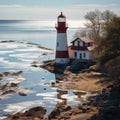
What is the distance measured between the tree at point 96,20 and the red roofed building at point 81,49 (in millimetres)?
13860

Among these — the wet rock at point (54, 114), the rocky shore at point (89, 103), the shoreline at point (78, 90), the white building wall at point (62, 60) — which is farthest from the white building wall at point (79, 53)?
the wet rock at point (54, 114)

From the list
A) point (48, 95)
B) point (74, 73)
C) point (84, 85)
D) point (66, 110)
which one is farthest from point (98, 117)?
point (74, 73)

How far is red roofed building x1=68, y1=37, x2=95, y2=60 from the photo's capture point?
5847cm

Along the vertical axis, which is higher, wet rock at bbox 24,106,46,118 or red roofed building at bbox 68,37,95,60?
red roofed building at bbox 68,37,95,60

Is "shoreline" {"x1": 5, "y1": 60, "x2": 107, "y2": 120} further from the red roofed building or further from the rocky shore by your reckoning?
the red roofed building

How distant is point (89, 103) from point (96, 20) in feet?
136

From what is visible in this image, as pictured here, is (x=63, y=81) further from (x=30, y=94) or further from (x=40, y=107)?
(x=40, y=107)

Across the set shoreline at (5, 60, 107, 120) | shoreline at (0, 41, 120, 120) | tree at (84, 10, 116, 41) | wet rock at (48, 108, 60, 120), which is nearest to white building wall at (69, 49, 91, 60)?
shoreline at (5, 60, 107, 120)

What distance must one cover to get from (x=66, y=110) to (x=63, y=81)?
14.5 meters

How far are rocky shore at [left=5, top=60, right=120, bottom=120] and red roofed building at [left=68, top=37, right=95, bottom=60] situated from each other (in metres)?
8.21

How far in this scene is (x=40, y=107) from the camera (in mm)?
35062

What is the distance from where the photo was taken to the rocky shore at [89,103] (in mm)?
29950

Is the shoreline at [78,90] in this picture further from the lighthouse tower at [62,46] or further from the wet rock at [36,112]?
the lighthouse tower at [62,46]

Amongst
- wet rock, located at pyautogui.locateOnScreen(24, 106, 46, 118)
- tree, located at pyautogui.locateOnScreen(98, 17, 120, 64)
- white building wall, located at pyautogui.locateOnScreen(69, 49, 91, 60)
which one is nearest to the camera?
wet rock, located at pyautogui.locateOnScreen(24, 106, 46, 118)
